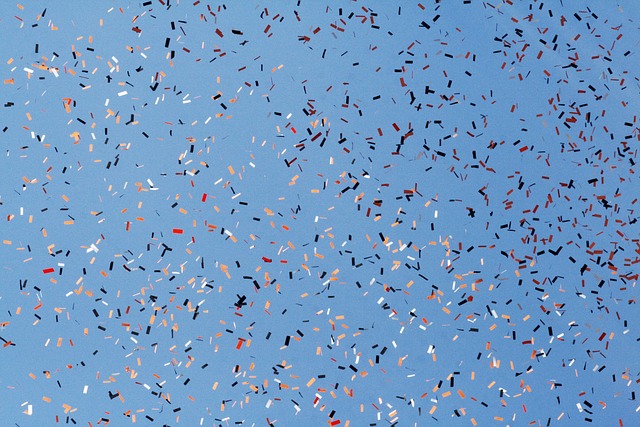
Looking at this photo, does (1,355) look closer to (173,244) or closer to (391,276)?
(173,244)

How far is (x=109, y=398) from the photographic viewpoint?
1.31 meters

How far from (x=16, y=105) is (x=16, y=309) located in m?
0.42

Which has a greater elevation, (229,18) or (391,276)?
(229,18)

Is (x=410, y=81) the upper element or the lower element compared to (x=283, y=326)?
upper

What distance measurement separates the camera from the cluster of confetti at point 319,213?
132cm

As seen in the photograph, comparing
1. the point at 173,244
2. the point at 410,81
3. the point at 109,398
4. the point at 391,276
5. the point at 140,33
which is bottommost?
the point at 109,398

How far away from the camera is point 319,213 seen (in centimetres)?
138

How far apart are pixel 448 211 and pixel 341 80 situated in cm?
37

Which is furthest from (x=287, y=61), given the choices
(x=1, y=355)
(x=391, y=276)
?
(x=1, y=355)

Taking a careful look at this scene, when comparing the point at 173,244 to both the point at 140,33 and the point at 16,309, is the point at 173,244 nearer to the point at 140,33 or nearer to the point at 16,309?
the point at 16,309

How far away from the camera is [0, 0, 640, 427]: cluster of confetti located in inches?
52.0

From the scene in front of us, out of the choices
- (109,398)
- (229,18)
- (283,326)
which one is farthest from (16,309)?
(229,18)

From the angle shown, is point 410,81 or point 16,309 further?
point 410,81

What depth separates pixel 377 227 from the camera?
1.38 metres
